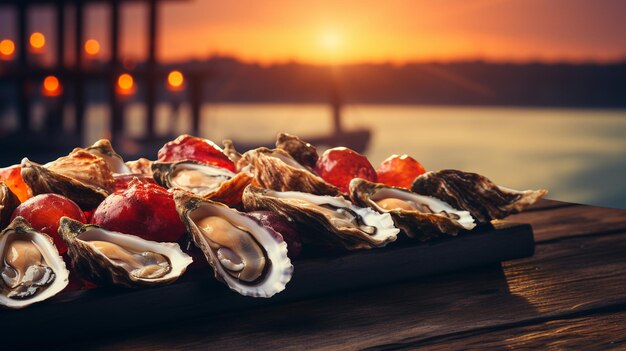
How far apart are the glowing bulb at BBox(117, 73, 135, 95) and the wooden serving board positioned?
32.0 ft

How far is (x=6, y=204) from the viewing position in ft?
3.45

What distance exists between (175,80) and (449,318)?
32.9 ft

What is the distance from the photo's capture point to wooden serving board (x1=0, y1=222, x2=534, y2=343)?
2.79 feet

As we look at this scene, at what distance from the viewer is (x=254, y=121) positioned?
46.1 meters

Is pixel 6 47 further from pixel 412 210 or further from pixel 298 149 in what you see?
pixel 412 210

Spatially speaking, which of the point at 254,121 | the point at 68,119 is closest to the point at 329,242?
the point at 68,119

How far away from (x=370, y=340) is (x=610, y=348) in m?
0.27

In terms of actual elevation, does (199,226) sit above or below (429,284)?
above

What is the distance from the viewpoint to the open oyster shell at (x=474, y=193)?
1232 millimetres

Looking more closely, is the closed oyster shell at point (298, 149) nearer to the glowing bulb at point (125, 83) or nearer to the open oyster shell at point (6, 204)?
the open oyster shell at point (6, 204)

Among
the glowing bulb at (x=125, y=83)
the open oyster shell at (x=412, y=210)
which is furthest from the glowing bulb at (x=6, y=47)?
the open oyster shell at (x=412, y=210)

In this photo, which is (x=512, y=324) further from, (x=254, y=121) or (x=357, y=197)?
(x=254, y=121)

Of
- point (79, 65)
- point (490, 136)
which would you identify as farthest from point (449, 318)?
point (490, 136)

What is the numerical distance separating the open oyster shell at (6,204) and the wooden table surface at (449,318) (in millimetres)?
284
